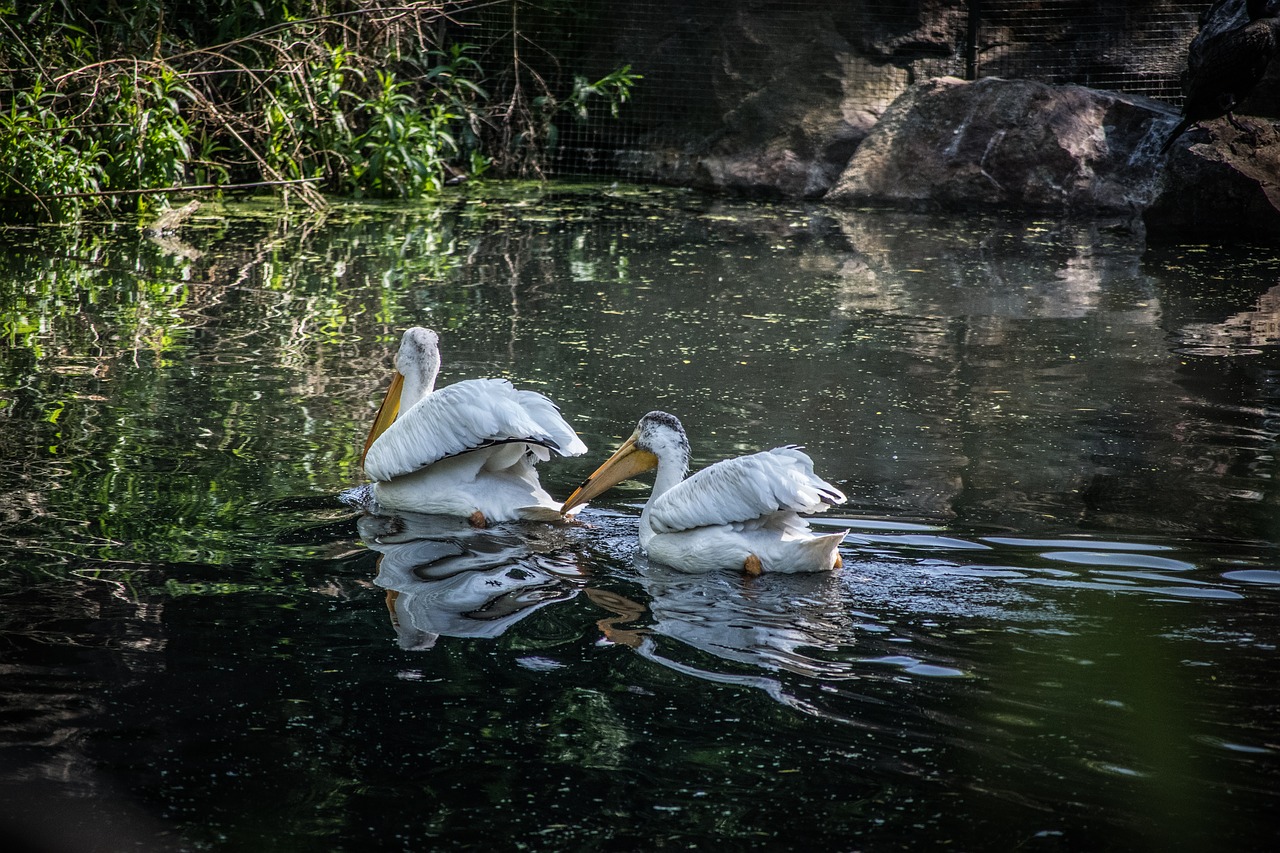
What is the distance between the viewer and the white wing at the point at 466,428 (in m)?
4.37

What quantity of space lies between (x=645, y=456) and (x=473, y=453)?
59 cm

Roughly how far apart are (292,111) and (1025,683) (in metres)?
9.26

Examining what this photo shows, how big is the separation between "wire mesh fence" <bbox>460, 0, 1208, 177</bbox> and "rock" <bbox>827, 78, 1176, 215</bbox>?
0.86 m

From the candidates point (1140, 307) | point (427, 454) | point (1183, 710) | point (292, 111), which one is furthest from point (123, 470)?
point (292, 111)

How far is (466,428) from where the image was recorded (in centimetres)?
443

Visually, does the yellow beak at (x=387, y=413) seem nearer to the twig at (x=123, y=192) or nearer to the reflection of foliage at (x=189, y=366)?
the reflection of foliage at (x=189, y=366)

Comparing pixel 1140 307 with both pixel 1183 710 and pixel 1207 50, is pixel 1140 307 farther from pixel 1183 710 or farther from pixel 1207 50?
pixel 1183 710

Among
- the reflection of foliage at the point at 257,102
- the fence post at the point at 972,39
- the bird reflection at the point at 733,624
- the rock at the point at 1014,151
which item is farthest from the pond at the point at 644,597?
the fence post at the point at 972,39

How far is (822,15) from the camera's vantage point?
13.4 m

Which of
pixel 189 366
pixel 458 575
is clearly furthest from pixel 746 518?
pixel 189 366

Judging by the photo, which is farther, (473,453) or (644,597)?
(473,453)

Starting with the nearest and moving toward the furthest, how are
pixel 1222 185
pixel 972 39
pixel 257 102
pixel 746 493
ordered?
1. pixel 746 493
2. pixel 1222 185
3. pixel 257 102
4. pixel 972 39

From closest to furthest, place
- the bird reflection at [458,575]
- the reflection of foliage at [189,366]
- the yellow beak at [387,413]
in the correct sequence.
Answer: the bird reflection at [458,575] < the reflection of foliage at [189,366] < the yellow beak at [387,413]

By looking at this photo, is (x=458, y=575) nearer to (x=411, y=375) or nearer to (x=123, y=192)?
(x=411, y=375)
